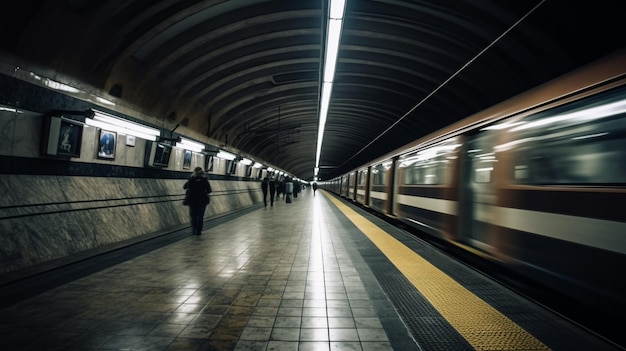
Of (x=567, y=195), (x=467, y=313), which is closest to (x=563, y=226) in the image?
(x=567, y=195)

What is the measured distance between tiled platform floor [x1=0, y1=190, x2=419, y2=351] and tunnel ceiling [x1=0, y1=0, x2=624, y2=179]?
402 cm

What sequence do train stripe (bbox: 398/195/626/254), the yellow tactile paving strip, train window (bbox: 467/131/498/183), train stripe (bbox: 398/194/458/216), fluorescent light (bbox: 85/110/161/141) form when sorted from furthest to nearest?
train stripe (bbox: 398/194/458/216) < fluorescent light (bbox: 85/110/161/141) < train window (bbox: 467/131/498/183) < train stripe (bbox: 398/195/626/254) < the yellow tactile paving strip

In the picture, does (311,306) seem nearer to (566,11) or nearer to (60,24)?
(60,24)

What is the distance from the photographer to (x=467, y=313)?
12.0 ft

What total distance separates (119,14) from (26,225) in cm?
415

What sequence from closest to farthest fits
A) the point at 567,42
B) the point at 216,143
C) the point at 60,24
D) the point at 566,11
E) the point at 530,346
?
the point at 530,346, the point at 60,24, the point at 566,11, the point at 567,42, the point at 216,143

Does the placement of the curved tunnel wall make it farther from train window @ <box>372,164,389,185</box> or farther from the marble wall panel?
train window @ <box>372,164,389,185</box>

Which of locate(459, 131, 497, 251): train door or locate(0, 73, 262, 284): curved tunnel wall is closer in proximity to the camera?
locate(0, 73, 262, 284): curved tunnel wall

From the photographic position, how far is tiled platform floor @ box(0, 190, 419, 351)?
3.04m

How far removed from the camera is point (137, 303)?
12.9 feet

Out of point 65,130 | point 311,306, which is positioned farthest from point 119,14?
point 311,306

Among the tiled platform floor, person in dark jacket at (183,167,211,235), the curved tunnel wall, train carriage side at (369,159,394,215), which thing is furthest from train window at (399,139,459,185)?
the curved tunnel wall

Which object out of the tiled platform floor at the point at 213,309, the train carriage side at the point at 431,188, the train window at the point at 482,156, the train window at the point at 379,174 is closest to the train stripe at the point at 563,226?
the train window at the point at 482,156

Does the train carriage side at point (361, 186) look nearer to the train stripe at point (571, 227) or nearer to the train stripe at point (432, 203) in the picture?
the train stripe at point (432, 203)
